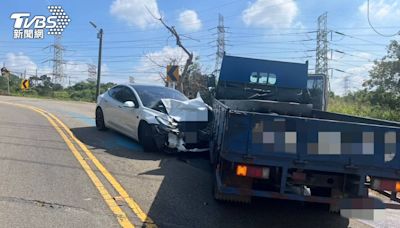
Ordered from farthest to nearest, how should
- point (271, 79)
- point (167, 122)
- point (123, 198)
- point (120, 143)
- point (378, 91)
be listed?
point (378, 91) → point (120, 143) → point (271, 79) → point (167, 122) → point (123, 198)

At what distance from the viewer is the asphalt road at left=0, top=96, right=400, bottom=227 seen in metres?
4.54

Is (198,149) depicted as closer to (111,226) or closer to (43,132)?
(111,226)

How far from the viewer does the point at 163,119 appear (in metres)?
8.16

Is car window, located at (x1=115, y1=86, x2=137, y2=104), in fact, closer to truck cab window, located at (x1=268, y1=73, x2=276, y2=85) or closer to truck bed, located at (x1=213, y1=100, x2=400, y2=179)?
truck cab window, located at (x1=268, y1=73, x2=276, y2=85)

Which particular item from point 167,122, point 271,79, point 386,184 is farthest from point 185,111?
point 386,184

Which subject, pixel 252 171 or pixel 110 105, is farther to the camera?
pixel 110 105

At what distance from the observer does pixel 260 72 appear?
926cm

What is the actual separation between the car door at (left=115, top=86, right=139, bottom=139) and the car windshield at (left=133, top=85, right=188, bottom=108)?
198mm

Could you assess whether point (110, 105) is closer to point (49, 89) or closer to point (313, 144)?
point (313, 144)

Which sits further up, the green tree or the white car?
the green tree

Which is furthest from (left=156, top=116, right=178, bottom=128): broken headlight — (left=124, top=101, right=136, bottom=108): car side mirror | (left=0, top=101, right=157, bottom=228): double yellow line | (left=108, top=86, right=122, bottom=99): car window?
(left=108, top=86, right=122, bottom=99): car window

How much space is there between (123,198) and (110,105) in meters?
→ 5.72

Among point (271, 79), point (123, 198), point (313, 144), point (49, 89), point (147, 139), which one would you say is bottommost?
point (123, 198)

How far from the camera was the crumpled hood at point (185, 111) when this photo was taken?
835 centimetres
